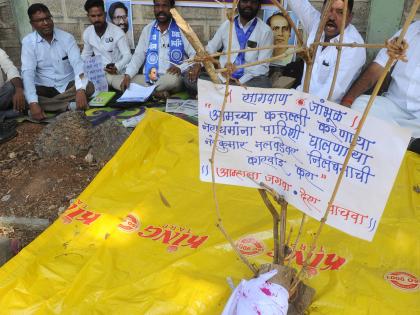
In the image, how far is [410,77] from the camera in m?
3.09

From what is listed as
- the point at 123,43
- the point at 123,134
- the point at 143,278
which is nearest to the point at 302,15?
the point at 123,134

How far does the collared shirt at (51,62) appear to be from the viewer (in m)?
4.04

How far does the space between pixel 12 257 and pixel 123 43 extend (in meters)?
2.94

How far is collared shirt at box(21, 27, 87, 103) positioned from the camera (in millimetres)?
4035

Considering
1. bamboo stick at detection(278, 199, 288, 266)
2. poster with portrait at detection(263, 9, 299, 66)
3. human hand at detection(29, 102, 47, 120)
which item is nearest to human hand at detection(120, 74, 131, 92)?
human hand at detection(29, 102, 47, 120)

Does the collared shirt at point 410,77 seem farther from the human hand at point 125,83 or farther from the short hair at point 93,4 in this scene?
the short hair at point 93,4

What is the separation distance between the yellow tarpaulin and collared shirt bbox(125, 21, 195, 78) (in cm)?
210

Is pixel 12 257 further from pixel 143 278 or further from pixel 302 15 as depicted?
pixel 302 15

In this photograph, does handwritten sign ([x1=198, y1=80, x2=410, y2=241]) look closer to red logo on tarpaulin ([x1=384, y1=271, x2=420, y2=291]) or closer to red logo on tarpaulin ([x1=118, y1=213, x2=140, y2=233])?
red logo on tarpaulin ([x1=384, y1=271, x2=420, y2=291])

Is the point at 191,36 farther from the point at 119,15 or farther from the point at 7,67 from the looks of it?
the point at 119,15

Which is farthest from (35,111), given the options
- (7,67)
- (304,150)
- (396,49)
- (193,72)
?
(396,49)

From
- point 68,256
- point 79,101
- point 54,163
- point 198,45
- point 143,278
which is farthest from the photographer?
point 79,101

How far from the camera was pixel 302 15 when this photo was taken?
10.8 feet

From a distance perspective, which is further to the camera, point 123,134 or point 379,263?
point 123,134
